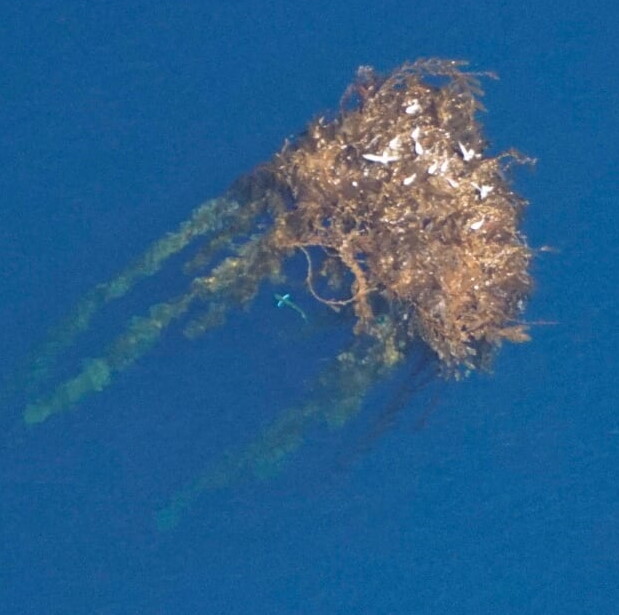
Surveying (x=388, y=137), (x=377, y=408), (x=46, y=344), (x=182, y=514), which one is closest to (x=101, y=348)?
(x=46, y=344)

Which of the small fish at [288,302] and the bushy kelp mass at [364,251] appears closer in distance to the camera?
the bushy kelp mass at [364,251]

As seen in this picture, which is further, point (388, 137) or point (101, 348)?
point (101, 348)

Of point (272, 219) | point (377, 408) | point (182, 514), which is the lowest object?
point (182, 514)

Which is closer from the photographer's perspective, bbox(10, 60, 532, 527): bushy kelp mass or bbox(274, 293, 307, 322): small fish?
bbox(10, 60, 532, 527): bushy kelp mass

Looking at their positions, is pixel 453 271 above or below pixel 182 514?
above

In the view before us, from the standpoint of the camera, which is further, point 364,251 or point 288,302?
point 288,302

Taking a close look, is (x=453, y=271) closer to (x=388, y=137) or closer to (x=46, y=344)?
(x=388, y=137)
